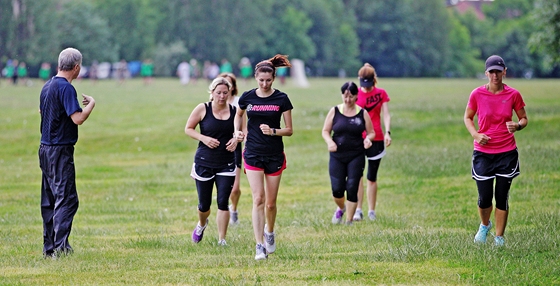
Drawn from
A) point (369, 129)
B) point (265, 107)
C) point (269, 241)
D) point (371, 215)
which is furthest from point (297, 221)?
point (265, 107)

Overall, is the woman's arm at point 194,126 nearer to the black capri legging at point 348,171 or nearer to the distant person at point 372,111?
the black capri legging at point 348,171

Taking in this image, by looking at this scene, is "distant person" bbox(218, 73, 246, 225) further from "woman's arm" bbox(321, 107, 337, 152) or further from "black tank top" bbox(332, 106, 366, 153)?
"black tank top" bbox(332, 106, 366, 153)

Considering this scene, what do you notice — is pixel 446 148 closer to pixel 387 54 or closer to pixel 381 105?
pixel 381 105

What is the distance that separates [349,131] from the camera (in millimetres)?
11117

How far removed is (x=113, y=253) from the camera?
9484 mm

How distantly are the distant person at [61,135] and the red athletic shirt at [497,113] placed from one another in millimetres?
3954

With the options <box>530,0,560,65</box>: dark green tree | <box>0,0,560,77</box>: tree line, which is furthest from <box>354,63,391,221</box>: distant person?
<box>0,0,560,77</box>: tree line

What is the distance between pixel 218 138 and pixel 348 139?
6.80ft

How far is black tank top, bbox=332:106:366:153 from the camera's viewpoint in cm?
1112

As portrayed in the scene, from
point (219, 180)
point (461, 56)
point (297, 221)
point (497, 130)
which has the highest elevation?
point (497, 130)

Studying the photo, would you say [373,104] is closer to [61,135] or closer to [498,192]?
[498,192]

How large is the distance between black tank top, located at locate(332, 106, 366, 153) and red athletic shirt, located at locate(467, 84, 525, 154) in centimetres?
226

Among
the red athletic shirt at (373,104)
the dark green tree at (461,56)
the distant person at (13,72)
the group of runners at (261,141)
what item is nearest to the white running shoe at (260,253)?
the group of runners at (261,141)

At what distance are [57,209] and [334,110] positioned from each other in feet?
12.5
